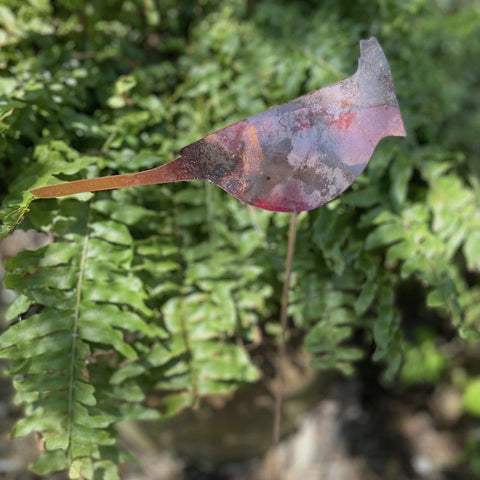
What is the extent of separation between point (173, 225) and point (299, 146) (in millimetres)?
503

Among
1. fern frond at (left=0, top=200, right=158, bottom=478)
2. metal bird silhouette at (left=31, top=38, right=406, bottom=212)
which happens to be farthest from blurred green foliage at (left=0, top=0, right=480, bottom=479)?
metal bird silhouette at (left=31, top=38, right=406, bottom=212)

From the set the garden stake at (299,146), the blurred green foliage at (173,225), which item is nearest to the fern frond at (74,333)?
the blurred green foliage at (173,225)

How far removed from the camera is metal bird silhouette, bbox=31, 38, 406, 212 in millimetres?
773

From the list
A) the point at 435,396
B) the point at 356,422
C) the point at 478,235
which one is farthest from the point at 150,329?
the point at 435,396

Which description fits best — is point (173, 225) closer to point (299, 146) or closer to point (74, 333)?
point (74, 333)

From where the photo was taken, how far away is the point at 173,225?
120cm

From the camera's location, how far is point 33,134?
107 centimetres

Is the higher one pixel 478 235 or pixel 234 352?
pixel 478 235

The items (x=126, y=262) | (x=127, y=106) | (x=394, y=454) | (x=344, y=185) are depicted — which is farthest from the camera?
(x=394, y=454)

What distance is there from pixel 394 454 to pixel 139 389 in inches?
59.5

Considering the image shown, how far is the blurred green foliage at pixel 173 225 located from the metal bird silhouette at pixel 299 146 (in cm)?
27

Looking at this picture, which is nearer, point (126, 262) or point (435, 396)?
point (126, 262)

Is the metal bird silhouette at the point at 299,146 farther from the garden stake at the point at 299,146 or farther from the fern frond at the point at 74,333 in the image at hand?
the fern frond at the point at 74,333

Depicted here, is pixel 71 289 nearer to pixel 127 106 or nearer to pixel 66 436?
pixel 66 436
